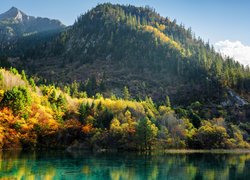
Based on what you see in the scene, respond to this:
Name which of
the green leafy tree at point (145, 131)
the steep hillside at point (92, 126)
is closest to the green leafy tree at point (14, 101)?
the steep hillside at point (92, 126)

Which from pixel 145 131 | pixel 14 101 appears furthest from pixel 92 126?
pixel 14 101

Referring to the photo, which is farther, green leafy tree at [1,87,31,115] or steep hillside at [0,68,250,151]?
steep hillside at [0,68,250,151]

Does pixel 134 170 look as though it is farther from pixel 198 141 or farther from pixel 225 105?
pixel 225 105

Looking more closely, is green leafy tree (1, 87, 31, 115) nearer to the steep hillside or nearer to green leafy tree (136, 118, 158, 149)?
the steep hillside

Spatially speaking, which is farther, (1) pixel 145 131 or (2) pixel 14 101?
(1) pixel 145 131

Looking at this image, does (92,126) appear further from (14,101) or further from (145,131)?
(14,101)

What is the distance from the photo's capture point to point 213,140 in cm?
12338

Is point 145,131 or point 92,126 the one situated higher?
point 92,126

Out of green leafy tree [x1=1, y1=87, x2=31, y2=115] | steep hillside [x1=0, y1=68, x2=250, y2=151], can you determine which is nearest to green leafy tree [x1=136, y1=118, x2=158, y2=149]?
steep hillside [x1=0, y1=68, x2=250, y2=151]

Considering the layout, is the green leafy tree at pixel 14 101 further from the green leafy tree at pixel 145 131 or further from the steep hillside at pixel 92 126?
the green leafy tree at pixel 145 131

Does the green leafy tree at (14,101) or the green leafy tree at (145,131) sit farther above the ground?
the green leafy tree at (14,101)

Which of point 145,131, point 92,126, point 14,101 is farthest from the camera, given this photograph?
point 92,126

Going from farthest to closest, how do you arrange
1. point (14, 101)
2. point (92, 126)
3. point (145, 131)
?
point (92, 126) → point (145, 131) → point (14, 101)

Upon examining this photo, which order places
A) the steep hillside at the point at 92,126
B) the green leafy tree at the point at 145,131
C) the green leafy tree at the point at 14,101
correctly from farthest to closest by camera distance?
the green leafy tree at the point at 145,131 < the steep hillside at the point at 92,126 < the green leafy tree at the point at 14,101
